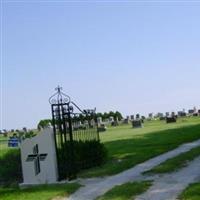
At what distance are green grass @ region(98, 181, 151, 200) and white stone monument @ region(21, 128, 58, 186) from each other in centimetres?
356

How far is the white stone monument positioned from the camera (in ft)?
47.0

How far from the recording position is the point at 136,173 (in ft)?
44.4

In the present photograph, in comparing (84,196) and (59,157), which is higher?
(59,157)

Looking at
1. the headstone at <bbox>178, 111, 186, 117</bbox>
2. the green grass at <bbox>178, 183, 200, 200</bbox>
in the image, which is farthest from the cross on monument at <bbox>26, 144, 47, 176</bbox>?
the headstone at <bbox>178, 111, 186, 117</bbox>

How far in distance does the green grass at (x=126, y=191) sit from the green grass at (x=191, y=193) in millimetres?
901

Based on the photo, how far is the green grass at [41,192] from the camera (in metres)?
10.8

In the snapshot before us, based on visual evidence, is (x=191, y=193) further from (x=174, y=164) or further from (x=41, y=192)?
(x=174, y=164)

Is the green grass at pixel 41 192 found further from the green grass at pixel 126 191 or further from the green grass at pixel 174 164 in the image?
the green grass at pixel 174 164

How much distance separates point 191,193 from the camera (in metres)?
9.48

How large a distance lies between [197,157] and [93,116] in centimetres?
369

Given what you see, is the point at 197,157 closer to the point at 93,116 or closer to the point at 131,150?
the point at 93,116

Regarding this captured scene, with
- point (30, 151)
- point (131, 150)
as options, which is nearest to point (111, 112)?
point (131, 150)

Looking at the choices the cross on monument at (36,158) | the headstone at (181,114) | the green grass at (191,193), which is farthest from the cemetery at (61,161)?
the headstone at (181,114)

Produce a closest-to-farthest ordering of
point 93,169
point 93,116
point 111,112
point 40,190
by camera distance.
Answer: point 40,190
point 93,169
point 93,116
point 111,112
